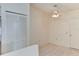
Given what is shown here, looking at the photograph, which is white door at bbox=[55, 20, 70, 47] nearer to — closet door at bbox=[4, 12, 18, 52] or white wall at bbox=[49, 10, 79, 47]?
white wall at bbox=[49, 10, 79, 47]

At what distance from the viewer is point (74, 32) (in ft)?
5.32

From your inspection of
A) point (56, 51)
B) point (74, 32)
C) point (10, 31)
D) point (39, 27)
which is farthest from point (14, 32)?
point (74, 32)

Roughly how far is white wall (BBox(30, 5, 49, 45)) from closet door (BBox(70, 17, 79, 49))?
0.41 metres

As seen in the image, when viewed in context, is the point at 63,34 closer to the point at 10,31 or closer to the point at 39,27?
the point at 39,27

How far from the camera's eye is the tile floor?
5.20 ft

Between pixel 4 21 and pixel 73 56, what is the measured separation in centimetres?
116

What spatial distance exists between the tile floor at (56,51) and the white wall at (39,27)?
11cm

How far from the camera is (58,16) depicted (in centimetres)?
164

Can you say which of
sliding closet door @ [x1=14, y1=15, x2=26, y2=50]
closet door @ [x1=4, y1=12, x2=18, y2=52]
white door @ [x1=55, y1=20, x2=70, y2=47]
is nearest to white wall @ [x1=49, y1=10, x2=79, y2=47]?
white door @ [x1=55, y1=20, x2=70, y2=47]

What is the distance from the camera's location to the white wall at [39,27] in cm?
162

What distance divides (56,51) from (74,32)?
0.42 m

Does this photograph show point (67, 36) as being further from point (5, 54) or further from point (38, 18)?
point (5, 54)

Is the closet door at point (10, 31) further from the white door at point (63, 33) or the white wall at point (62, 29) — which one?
the white door at point (63, 33)

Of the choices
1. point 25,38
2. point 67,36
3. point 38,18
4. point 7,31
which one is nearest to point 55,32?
point 67,36
